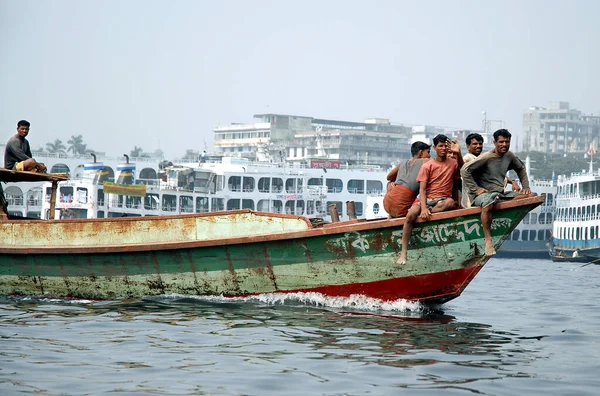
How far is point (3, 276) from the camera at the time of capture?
43.1 ft

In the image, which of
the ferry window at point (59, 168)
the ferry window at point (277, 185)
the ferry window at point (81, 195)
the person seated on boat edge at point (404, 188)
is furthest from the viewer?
the ferry window at point (59, 168)

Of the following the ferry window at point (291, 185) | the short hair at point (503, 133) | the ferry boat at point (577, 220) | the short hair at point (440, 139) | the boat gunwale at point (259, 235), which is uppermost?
the short hair at point (503, 133)

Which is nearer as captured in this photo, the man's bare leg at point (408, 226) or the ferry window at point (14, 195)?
the man's bare leg at point (408, 226)

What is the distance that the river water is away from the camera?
666 cm

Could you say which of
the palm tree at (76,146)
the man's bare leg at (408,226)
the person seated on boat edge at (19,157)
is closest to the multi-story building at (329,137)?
the palm tree at (76,146)

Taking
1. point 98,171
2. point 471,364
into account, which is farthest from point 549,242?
point 471,364

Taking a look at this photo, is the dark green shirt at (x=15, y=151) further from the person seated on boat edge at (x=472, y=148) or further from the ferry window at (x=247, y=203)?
the ferry window at (x=247, y=203)

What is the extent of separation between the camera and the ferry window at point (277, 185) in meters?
44.8

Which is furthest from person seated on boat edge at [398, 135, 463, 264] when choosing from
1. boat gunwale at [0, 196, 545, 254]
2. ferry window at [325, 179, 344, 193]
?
ferry window at [325, 179, 344, 193]

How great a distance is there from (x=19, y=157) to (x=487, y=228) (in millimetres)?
7709

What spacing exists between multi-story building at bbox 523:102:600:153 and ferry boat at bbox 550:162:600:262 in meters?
104

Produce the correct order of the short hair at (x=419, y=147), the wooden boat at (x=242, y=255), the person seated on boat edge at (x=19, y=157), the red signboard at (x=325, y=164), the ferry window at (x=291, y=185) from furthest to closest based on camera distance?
the red signboard at (x=325, y=164) < the ferry window at (x=291, y=185) < the person seated on boat edge at (x=19, y=157) < the short hair at (x=419, y=147) < the wooden boat at (x=242, y=255)

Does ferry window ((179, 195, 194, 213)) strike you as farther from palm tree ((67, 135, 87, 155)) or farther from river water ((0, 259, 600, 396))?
palm tree ((67, 135, 87, 155))

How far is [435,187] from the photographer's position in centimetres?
1073
